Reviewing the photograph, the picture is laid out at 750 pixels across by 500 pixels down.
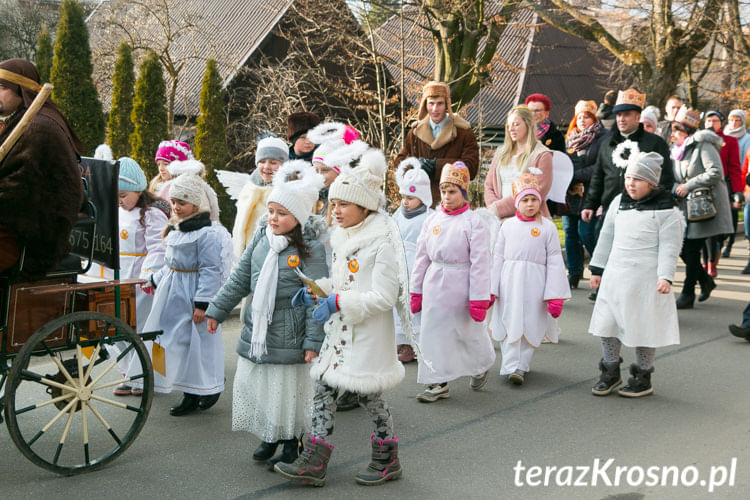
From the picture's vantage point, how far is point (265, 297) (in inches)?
173

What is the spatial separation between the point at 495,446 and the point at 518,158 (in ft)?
11.6

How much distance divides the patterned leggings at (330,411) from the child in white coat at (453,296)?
4.91 feet

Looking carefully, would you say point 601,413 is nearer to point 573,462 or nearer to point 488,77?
point 573,462

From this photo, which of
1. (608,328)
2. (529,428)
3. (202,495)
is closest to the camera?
(202,495)

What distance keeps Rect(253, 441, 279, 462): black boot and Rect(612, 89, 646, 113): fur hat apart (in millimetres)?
4648

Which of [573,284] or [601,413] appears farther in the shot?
[573,284]

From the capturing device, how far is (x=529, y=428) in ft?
17.6

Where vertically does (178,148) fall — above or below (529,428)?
above

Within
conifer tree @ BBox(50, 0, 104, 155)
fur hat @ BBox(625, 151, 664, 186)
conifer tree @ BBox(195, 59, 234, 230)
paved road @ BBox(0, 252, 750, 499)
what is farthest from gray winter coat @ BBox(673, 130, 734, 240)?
conifer tree @ BBox(50, 0, 104, 155)

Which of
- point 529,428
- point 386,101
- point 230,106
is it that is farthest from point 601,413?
point 230,106

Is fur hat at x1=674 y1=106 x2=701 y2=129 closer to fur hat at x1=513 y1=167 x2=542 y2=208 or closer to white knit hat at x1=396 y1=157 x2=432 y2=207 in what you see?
fur hat at x1=513 y1=167 x2=542 y2=208

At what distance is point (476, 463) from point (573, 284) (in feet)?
20.9

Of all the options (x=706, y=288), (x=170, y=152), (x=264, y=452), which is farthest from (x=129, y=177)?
(x=706, y=288)

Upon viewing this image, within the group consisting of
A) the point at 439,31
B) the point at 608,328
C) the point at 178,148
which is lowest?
the point at 608,328
